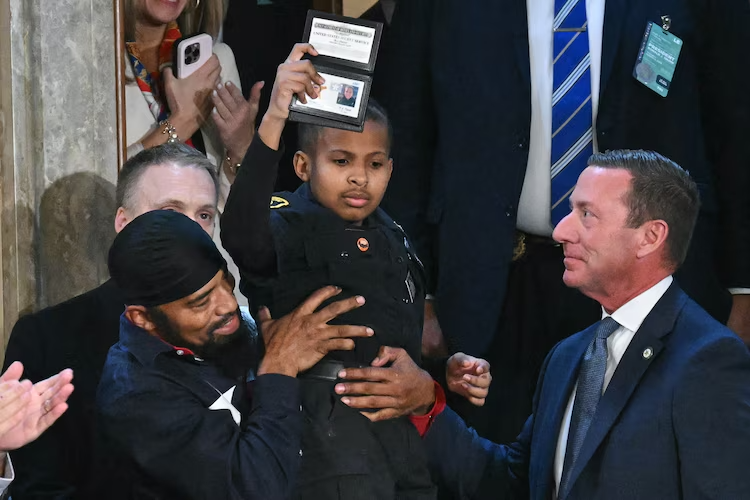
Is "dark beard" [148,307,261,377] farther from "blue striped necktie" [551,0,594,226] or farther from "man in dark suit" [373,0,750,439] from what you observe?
"blue striped necktie" [551,0,594,226]

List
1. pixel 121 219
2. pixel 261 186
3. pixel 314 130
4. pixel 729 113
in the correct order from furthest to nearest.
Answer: pixel 729 113, pixel 121 219, pixel 314 130, pixel 261 186

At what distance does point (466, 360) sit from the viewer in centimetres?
241

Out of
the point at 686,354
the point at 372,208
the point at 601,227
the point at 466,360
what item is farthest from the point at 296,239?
the point at 686,354

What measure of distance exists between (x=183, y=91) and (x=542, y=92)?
82 cm

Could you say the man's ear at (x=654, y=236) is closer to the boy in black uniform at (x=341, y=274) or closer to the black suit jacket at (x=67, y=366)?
the boy in black uniform at (x=341, y=274)

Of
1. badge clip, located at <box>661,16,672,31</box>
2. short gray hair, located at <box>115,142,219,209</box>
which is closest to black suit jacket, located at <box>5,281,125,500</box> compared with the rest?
short gray hair, located at <box>115,142,219,209</box>

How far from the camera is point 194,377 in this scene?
6.89 ft

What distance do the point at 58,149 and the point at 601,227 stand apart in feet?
3.82

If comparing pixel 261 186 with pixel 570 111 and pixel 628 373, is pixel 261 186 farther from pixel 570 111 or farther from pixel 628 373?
pixel 570 111

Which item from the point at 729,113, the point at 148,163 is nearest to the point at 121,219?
the point at 148,163

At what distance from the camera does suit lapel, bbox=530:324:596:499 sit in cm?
233

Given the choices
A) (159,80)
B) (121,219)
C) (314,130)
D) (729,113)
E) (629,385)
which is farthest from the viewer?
(729,113)

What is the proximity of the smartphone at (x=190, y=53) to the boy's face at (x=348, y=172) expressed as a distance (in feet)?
1.49

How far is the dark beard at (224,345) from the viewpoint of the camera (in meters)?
2.13
